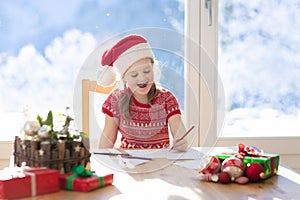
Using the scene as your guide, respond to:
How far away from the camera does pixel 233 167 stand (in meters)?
1.18

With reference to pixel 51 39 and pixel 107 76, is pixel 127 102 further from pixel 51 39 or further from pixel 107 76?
pixel 51 39

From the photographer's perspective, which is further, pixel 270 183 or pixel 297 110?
pixel 297 110

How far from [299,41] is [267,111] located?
1.36ft

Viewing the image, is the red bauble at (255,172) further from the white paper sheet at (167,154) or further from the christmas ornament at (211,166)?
the white paper sheet at (167,154)

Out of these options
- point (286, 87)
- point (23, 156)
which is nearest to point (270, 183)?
point (23, 156)

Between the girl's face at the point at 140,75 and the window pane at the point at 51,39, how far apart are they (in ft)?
3.34

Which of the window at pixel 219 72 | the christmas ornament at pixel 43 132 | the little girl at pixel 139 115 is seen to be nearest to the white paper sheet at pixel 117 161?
the little girl at pixel 139 115

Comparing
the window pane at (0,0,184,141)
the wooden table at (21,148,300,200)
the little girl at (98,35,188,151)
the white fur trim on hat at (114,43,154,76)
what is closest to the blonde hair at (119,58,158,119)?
the little girl at (98,35,188,151)

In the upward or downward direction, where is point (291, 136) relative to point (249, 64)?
downward

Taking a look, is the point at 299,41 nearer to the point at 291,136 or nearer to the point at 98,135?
the point at 291,136

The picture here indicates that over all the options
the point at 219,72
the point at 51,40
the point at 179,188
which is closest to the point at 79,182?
the point at 179,188

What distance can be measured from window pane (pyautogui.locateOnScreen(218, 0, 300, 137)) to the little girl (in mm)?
811

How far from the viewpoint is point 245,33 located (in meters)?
2.56

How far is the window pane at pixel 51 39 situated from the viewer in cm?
243
